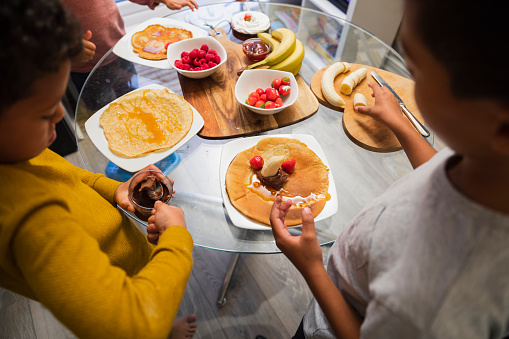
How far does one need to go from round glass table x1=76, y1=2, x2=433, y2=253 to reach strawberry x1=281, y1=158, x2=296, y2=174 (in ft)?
0.74

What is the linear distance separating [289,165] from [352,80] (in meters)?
0.64

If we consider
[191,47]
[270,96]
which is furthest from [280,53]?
[191,47]

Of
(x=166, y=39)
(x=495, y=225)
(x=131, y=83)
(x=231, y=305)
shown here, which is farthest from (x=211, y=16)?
(x=495, y=225)

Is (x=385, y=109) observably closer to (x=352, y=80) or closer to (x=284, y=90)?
(x=352, y=80)

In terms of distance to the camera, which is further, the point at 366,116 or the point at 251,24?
the point at 251,24

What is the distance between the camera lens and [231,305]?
1.83 meters

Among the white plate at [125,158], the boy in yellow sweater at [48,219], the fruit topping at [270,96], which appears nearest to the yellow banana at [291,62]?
the fruit topping at [270,96]

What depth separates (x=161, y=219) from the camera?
100 centimetres

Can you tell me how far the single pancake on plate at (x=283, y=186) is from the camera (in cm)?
111

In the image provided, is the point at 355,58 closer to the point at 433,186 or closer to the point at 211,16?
the point at 211,16

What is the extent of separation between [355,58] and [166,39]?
1144 mm

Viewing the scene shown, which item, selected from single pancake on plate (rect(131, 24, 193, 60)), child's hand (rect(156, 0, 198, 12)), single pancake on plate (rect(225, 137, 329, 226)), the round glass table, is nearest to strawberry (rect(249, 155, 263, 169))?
single pancake on plate (rect(225, 137, 329, 226))

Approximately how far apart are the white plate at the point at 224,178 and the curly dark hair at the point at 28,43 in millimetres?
694

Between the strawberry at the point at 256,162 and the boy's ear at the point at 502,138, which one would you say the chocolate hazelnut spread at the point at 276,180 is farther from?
the boy's ear at the point at 502,138
